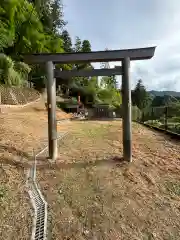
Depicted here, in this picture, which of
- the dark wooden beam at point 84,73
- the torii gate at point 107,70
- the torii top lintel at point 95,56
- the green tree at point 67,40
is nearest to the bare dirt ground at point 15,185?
the torii gate at point 107,70

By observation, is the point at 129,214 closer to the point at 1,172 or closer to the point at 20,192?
the point at 20,192

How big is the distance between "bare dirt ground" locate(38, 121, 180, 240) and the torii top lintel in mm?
1882

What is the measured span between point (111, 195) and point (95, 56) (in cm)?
262

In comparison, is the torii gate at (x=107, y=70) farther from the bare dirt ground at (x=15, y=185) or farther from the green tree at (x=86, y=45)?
the green tree at (x=86, y=45)

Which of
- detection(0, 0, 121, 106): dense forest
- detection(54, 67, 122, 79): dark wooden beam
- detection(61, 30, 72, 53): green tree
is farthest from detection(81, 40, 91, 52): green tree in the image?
detection(54, 67, 122, 79): dark wooden beam

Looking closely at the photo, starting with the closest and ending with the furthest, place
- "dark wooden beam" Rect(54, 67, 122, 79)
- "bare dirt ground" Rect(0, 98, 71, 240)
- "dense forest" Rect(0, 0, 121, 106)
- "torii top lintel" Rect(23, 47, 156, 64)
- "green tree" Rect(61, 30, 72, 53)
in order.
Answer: "bare dirt ground" Rect(0, 98, 71, 240) < "torii top lintel" Rect(23, 47, 156, 64) < "dark wooden beam" Rect(54, 67, 122, 79) < "dense forest" Rect(0, 0, 121, 106) < "green tree" Rect(61, 30, 72, 53)

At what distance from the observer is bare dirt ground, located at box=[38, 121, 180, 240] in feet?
9.02

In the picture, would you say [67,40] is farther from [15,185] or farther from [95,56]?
[15,185]

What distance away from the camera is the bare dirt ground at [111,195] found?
Result: 9.02 feet

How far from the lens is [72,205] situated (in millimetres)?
3182

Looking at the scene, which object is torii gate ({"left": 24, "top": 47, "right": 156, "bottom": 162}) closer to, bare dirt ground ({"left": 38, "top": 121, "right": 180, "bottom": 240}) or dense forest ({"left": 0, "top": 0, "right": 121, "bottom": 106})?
bare dirt ground ({"left": 38, "top": 121, "right": 180, "bottom": 240})

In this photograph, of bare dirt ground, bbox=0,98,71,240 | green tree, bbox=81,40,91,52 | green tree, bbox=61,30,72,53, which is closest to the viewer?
bare dirt ground, bbox=0,98,71,240

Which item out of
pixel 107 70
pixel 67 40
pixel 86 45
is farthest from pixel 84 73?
pixel 67 40

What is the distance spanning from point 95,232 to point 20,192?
1.23 metres
